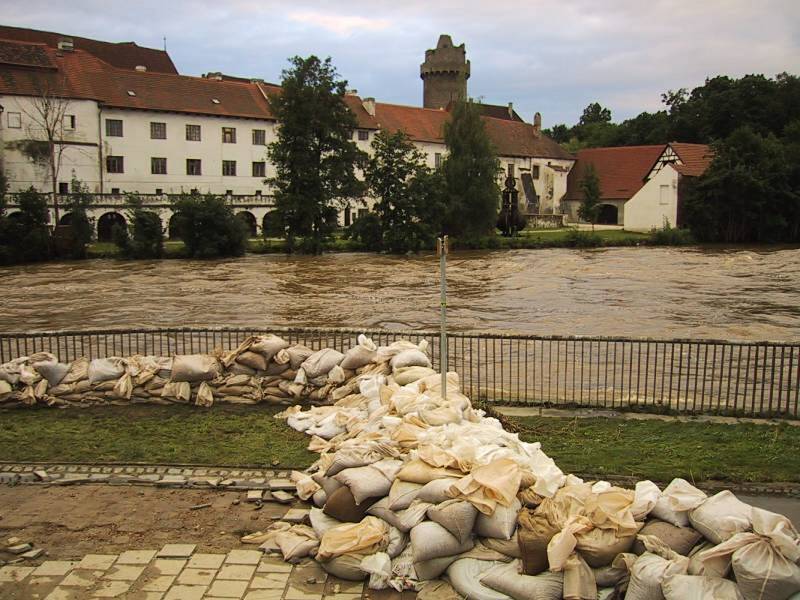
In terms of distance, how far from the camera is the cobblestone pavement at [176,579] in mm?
5078

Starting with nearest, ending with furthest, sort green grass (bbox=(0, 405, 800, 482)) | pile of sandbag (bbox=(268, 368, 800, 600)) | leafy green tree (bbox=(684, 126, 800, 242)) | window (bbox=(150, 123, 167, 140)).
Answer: pile of sandbag (bbox=(268, 368, 800, 600)), green grass (bbox=(0, 405, 800, 482)), leafy green tree (bbox=(684, 126, 800, 242)), window (bbox=(150, 123, 167, 140))

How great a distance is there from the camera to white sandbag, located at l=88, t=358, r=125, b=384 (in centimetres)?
985

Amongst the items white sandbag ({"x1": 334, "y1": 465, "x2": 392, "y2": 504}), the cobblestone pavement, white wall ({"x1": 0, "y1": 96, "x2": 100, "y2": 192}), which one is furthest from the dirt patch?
white wall ({"x1": 0, "y1": 96, "x2": 100, "y2": 192})

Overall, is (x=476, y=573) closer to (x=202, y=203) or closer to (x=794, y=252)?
(x=202, y=203)

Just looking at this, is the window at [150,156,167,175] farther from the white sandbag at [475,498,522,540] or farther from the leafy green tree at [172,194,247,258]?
the white sandbag at [475,498,522,540]

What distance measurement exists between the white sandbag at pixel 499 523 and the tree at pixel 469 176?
43653 millimetres

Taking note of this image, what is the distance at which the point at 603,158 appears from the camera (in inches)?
2923

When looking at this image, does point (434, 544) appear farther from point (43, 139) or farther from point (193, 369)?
point (43, 139)

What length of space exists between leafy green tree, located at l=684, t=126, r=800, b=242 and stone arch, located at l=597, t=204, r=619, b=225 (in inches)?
640

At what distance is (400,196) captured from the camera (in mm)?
46750

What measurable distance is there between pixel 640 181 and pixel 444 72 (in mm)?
30652

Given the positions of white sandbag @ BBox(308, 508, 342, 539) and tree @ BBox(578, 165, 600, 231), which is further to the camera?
tree @ BBox(578, 165, 600, 231)

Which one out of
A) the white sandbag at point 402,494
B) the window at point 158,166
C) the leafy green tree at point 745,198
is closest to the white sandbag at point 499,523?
the white sandbag at point 402,494

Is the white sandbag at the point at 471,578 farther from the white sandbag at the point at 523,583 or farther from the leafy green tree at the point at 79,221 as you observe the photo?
the leafy green tree at the point at 79,221
